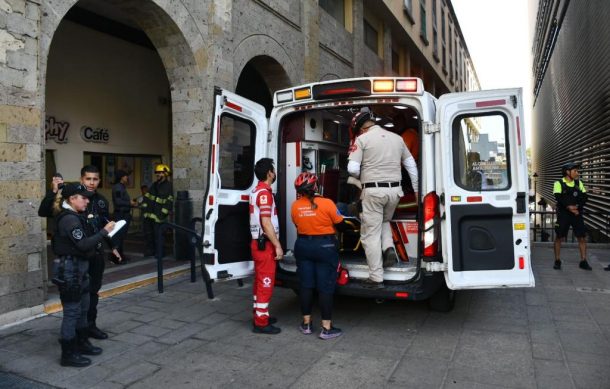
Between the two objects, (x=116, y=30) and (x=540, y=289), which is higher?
(x=116, y=30)

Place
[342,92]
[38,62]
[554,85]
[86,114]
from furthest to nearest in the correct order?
[554,85] → [86,114] → [38,62] → [342,92]

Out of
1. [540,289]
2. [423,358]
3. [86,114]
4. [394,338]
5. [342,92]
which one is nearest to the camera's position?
[423,358]

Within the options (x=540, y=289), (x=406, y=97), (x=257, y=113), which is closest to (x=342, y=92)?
(x=406, y=97)

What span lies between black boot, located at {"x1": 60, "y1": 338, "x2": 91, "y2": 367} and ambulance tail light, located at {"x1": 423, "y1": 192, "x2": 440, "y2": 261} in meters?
3.14

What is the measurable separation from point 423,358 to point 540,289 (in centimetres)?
314

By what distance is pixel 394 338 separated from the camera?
14.2ft

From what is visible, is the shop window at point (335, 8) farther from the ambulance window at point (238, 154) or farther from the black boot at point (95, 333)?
the black boot at point (95, 333)

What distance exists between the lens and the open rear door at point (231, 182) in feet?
15.1

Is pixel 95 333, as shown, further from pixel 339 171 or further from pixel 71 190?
pixel 339 171

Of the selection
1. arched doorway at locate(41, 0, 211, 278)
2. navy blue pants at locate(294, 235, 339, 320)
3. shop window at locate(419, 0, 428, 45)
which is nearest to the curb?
arched doorway at locate(41, 0, 211, 278)

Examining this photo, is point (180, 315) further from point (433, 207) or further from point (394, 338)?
point (433, 207)

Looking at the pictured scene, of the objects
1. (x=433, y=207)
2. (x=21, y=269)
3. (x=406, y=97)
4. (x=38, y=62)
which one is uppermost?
(x=38, y=62)

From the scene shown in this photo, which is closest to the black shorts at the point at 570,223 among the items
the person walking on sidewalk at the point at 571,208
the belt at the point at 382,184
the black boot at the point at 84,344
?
the person walking on sidewalk at the point at 571,208

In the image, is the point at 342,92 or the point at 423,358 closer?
the point at 423,358
